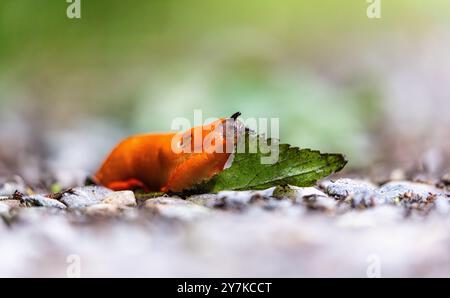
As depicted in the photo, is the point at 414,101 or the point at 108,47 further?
the point at 108,47

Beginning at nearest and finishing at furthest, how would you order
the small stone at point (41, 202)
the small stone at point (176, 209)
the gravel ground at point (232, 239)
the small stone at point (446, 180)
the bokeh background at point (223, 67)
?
the gravel ground at point (232, 239) → the small stone at point (176, 209) → the small stone at point (41, 202) → the small stone at point (446, 180) → the bokeh background at point (223, 67)

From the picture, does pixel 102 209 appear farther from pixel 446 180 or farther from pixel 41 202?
pixel 446 180

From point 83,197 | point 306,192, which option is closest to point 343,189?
point 306,192

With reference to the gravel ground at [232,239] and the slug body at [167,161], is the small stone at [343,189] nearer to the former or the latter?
the gravel ground at [232,239]

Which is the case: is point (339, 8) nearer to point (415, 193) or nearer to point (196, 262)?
point (415, 193)

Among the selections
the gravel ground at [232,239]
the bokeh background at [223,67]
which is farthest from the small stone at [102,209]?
the bokeh background at [223,67]

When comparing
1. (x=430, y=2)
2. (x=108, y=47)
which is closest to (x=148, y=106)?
(x=108, y=47)
